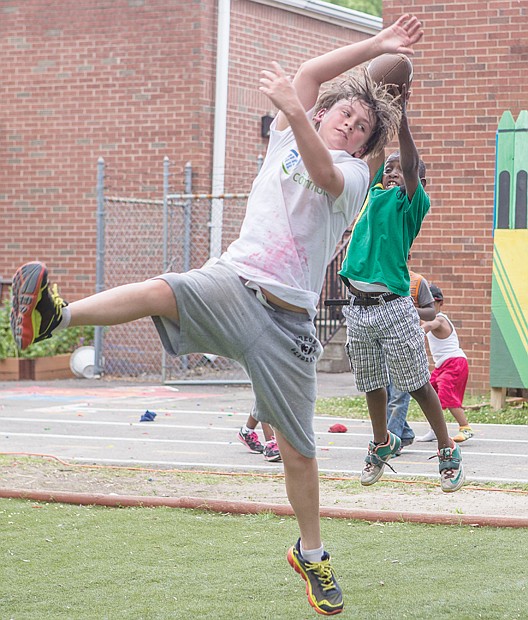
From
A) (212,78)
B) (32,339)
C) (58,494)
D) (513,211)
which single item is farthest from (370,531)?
(212,78)

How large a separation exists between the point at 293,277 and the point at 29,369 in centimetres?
1132

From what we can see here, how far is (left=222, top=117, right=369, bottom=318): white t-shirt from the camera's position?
14.7ft

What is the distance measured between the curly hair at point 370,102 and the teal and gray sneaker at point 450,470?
193cm

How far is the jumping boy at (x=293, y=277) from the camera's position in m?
4.38

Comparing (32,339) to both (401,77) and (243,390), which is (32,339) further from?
(243,390)

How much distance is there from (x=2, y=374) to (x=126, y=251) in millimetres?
2549

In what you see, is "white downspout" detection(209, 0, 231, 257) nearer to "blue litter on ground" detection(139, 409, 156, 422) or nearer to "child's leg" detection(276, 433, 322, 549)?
"blue litter on ground" detection(139, 409, 156, 422)

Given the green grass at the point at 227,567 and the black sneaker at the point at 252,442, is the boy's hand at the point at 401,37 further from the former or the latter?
the black sneaker at the point at 252,442

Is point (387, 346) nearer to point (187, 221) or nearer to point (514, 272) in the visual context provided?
point (514, 272)

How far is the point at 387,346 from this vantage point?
20.0 ft

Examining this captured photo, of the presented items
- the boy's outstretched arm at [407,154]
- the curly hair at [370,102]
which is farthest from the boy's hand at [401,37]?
the boy's outstretched arm at [407,154]

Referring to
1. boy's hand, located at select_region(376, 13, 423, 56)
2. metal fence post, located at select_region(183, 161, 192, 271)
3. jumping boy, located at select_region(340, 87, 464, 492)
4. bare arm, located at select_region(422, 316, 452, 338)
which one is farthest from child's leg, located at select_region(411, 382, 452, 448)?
metal fence post, located at select_region(183, 161, 192, 271)

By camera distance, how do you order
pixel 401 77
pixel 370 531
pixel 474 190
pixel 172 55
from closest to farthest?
pixel 401 77
pixel 370 531
pixel 474 190
pixel 172 55

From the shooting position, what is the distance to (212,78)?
52.6 feet
